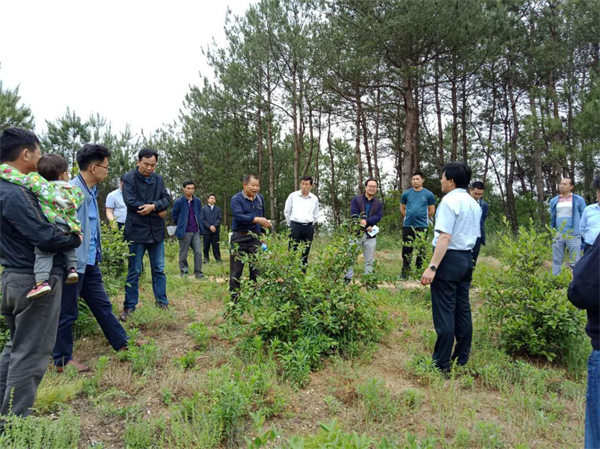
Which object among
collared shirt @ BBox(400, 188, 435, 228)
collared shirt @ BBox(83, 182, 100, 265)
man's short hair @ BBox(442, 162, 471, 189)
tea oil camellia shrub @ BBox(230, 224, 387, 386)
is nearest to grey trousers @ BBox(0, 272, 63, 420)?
collared shirt @ BBox(83, 182, 100, 265)

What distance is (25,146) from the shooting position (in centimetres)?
236

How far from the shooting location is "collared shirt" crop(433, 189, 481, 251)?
3143 mm

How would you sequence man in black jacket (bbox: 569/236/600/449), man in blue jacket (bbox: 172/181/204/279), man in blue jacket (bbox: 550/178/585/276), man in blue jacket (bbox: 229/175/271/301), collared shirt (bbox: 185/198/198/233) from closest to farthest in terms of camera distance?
man in black jacket (bbox: 569/236/600/449), man in blue jacket (bbox: 229/175/271/301), man in blue jacket (bbox: 550/178/585/276), man in blue jacket (bbox: 172/181/204/279), collared shirt (bbox: 185/198/198/233)

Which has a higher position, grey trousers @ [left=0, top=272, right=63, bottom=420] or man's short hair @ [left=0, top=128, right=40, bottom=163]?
man's short hair @ [left=0, top=128, right=40, bottom=163]

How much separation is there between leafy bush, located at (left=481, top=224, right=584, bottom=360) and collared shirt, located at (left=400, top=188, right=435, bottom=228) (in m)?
2.58

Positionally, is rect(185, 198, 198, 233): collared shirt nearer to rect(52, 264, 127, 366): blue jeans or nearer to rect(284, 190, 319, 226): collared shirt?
rect(284, 190, 319, 226): collared shirt

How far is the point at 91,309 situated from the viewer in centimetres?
331

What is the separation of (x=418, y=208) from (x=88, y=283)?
4.89m

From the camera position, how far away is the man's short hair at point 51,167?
270cm

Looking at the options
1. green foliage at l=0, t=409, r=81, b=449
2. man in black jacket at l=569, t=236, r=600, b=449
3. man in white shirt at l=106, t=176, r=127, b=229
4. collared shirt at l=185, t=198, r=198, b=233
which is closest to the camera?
man in black jacket at l=569, t=236, r=600, b=449

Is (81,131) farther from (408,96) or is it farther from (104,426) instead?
(104,426)

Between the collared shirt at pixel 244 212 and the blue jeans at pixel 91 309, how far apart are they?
1807mm

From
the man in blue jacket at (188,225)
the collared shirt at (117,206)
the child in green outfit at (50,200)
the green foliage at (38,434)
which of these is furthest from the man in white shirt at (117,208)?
the green foliage at (38,434)

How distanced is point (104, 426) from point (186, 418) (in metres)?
0.54
